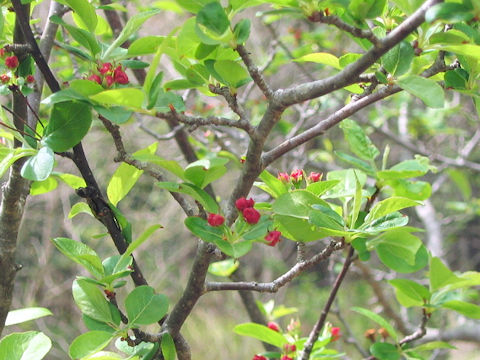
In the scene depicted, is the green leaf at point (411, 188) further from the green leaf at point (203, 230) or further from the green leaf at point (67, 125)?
the green leaf at point (67, 125)

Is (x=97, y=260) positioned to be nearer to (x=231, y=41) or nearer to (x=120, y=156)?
(x=120, y=156)

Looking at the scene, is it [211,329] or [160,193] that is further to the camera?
[160,193]

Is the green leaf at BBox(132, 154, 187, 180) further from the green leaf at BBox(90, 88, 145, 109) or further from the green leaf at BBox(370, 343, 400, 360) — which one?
the green leaf at BBox(370, 343, 400, 360)

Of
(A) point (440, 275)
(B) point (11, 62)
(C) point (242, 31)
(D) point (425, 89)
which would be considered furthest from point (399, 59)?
(B) point (11, 62)

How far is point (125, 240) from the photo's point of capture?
2.47 ft

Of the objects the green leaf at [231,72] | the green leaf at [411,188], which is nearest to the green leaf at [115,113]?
the green leaf at [231,72]

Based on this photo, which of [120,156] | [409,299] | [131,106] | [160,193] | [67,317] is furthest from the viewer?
[160,193]

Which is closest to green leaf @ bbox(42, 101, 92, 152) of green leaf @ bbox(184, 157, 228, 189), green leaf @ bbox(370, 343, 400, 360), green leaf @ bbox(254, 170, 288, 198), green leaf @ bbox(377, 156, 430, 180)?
green leaf @ bbox(184, 157, 228, 189)

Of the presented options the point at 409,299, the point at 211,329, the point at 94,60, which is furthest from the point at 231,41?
the point at 211,329

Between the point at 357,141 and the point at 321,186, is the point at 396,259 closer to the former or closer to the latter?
the point at 321,186

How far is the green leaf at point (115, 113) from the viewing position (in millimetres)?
569

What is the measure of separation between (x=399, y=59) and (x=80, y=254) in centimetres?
42

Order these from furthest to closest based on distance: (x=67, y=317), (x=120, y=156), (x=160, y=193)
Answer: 1. (x=160, y=193)
2. (x=67, y=317)
3. (x=120, y=156)

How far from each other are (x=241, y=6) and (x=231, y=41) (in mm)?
46
